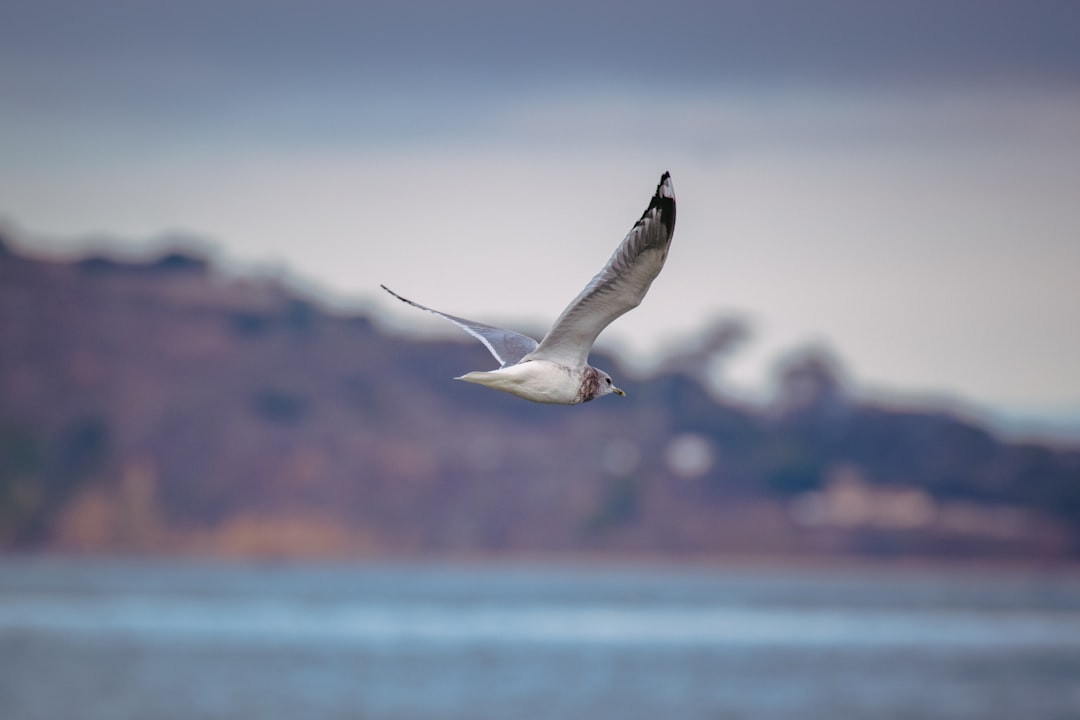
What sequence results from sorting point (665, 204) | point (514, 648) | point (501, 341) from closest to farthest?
point (665, 204) → point (501, 341) → point (514, 648)

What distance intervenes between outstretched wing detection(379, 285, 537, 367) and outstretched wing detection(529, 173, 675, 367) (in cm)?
43

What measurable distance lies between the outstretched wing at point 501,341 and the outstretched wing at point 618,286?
1.41ft

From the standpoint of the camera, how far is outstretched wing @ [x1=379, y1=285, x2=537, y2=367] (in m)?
12.3

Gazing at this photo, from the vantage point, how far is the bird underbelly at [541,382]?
11.4m

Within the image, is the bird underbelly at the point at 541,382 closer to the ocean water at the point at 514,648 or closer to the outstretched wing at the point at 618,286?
the outstretched wing at the point at 618,286

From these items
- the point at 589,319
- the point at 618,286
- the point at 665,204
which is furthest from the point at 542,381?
the point at 665,204

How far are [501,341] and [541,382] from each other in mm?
1077

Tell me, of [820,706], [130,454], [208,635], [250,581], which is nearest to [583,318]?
[820,706]

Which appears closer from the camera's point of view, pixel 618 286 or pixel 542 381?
pixel 618 286

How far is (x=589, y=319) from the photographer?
38.5 ft

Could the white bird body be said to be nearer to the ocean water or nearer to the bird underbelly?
the bird underbelly

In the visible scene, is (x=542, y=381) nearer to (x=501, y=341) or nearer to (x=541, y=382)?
(x=541, y=382)

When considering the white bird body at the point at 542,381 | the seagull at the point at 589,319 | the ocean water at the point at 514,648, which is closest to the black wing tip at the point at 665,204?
the seagull at the point at 589,319

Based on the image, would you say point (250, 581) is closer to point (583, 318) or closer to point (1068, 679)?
point (1068, 679)
